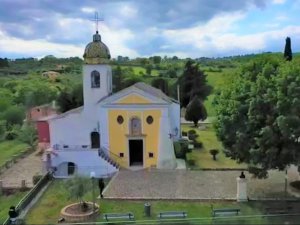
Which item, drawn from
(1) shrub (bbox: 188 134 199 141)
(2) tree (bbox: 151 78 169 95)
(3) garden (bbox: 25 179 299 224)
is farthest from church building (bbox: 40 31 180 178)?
(2) tree (bbox: 151 78 169 95)

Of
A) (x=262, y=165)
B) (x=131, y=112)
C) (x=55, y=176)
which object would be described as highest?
(x=131, y=112)

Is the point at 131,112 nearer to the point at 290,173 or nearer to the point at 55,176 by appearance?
the point at 55,176

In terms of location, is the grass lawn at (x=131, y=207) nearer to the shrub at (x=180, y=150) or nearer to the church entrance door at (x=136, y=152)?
the church entrance door at (x=136, y=152)

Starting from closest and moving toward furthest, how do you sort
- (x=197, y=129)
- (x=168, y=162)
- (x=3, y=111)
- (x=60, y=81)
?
(x=168, y=162), (x=197, y=129), (x=3, y=111), (x=60, y=81)

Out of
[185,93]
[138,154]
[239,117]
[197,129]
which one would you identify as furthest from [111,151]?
[185,93]

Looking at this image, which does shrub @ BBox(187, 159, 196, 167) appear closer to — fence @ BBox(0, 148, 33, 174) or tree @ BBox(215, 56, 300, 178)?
tree @ BBox(215, 56, 300, 178)

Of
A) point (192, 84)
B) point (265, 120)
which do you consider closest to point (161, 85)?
point (192, 84)
